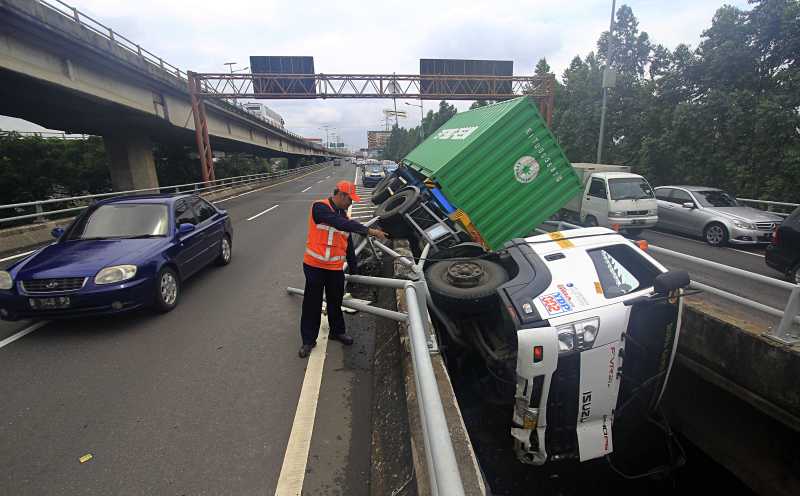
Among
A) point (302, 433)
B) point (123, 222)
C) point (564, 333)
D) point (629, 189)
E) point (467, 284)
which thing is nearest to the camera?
point (564, 333)

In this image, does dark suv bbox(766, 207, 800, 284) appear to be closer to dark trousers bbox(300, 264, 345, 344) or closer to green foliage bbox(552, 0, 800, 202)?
dark trousers bbox(300, 264, 345, 344)

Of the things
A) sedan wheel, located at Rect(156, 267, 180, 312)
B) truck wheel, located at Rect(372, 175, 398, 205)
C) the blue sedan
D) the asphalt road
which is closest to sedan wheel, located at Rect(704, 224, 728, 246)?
truck wheel, located at Rect(372, 175, 398, 205)

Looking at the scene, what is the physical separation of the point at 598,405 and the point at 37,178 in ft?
145

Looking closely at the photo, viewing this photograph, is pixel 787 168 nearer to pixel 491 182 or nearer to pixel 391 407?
pixel 491 182

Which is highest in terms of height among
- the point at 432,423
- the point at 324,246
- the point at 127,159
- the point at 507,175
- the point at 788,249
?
the point at 127,159

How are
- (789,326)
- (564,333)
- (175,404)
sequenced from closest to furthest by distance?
(564,333) → (789,326) → (175,404)

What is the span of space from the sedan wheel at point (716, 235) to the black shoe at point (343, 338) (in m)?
10.8

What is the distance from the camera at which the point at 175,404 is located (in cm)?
341

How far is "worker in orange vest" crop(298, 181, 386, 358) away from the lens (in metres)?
4.06

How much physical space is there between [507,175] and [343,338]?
13.5 ft

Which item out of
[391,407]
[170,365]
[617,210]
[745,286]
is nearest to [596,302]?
[391,407]

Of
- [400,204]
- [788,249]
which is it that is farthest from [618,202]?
[400,204]

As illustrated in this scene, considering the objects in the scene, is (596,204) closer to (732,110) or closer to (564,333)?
(732,110)

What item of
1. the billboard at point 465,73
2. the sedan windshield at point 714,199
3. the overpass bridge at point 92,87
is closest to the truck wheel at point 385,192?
the sedan windshield at point 714,199
